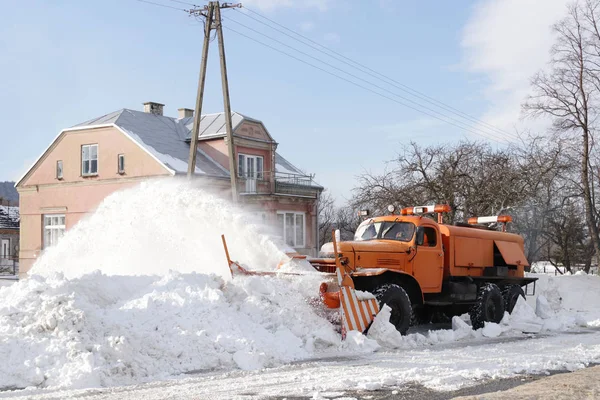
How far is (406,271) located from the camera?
44.5 ft

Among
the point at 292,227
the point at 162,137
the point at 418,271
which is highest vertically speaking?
the point at 162,137

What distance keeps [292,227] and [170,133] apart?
8.25m

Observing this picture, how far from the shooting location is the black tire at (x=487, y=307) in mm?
14648

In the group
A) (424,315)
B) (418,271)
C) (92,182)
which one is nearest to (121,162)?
(92,182)

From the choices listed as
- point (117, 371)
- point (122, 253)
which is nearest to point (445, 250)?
point (122, 253)

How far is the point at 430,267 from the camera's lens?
14.1 metres

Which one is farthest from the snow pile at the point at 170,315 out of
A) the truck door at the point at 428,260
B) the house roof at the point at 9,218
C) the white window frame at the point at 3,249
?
the house roof at the point at 9,218

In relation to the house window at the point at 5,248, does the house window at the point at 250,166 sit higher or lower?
higher

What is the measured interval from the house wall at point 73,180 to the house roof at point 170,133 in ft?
1.54

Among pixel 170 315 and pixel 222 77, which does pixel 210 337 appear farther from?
pixel 222 77

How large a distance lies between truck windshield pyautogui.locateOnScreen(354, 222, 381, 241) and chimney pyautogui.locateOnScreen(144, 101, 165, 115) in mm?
27636

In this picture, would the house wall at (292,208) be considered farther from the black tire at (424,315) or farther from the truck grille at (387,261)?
the truck grille at (387,261)

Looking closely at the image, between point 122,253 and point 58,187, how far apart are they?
2220 cm

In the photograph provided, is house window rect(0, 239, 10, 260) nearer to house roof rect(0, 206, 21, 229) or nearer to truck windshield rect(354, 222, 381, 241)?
house roof rect(0, 206, 21, 229)
